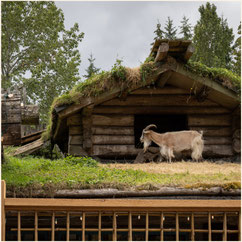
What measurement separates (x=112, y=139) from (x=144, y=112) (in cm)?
102

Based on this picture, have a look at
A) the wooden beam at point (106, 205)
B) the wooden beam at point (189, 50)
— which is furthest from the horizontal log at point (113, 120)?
the wooden beam at point (106, 205)

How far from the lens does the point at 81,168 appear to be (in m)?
6.38

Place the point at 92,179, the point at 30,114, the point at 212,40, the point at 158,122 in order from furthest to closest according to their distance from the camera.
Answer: the point at 212,40, the point at 158,122, the point at 30,114, the point at 92,179

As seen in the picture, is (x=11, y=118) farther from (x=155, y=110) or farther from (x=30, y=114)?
(x=155, y=110)

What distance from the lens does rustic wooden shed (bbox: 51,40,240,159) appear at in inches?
327

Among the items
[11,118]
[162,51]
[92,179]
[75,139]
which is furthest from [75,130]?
[11,118]

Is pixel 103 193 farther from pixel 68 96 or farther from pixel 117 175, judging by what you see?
pixel 68 96

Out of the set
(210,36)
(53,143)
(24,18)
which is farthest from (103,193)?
(210,36)

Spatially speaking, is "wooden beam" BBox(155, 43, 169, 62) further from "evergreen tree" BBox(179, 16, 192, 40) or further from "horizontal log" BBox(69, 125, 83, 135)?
"evergreen tree" BBox(179, 16, 192, 40)

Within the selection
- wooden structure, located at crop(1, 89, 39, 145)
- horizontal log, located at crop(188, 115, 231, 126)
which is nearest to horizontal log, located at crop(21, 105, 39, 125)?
wooden structure, located at crop(1, 89, 39, 145)

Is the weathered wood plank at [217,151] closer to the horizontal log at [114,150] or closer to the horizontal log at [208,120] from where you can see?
the horizontal log at [208,120]

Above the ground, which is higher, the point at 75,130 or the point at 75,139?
the point at 75,130

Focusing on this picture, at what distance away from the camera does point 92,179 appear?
5.33m

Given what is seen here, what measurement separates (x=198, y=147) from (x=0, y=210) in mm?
5444
